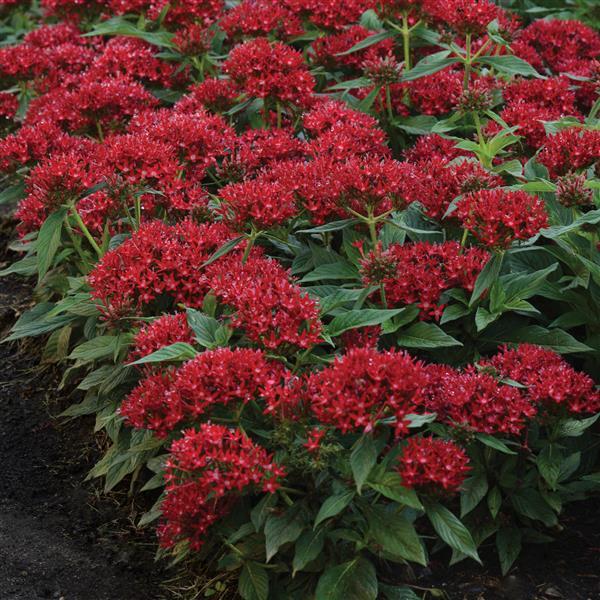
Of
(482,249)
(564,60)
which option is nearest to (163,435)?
(482,249)

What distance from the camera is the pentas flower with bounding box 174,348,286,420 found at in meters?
2.72

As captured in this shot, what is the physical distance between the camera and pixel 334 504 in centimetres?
266

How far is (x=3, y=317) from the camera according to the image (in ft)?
16.2

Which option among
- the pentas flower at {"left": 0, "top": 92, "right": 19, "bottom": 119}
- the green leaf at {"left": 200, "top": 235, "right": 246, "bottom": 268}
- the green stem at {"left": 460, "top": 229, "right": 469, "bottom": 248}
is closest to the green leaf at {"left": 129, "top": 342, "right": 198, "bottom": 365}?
the green leaf at {"left": 200, "top": 235, "right": 246, "bottom": 268}

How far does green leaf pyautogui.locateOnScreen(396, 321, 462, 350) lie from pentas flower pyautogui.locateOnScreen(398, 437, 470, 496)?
49cm

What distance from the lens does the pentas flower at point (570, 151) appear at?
3402 mm

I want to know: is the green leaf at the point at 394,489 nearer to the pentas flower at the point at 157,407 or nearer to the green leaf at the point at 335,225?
the pentas flower at the point at 157,407

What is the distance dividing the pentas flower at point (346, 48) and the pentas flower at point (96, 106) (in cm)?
88

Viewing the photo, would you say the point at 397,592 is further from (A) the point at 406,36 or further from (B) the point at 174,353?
(A) the point at 406,36

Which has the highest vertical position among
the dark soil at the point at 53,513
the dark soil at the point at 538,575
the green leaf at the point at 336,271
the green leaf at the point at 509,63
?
the green leaf at the point at 509,63

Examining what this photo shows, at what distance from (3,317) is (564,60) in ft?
10.5

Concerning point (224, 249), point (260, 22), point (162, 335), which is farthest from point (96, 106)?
point (162, 335)

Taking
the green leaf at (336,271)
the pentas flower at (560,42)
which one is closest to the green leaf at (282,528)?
the green leaf at (336,271)

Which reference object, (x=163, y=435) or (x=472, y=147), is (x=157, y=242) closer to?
(x=163, y=435)
